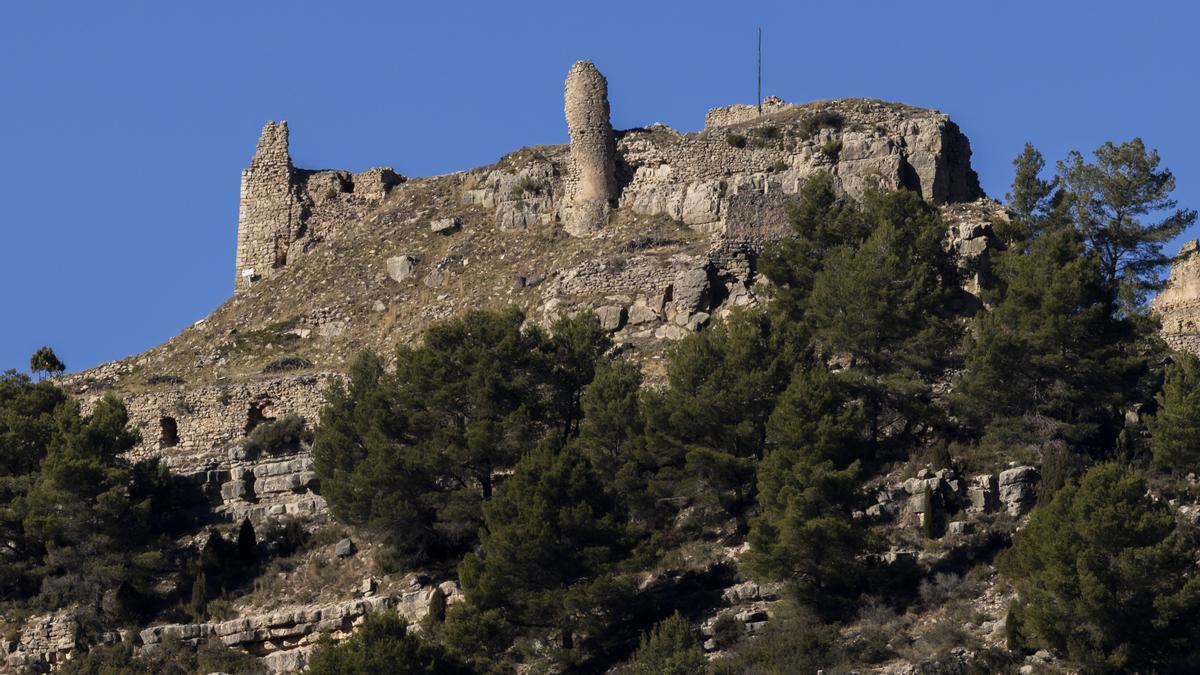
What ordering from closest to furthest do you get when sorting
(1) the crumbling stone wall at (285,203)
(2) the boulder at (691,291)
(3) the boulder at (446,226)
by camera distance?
(2) the boulder at (691,291) < (3) the boulder at (446,226) < (1) the crumbling stone wall at (285,203)

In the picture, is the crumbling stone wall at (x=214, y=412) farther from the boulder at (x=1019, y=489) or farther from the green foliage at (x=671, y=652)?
the boulder at (x=1019, y=489)

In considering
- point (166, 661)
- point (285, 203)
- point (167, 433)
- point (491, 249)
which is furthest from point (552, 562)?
point (285, 203)

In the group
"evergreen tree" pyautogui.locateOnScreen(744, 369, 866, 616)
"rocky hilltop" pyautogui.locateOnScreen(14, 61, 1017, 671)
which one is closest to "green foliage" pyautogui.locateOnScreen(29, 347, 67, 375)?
"rocky hilltop" pyautogui.locateOnScreen(14, 61, 1017, 671)

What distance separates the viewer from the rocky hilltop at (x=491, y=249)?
68812 millimetres

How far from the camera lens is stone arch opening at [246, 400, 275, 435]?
7000 centimetres

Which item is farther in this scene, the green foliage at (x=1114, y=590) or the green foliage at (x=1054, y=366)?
the green foliage at (x=1054, y=366)

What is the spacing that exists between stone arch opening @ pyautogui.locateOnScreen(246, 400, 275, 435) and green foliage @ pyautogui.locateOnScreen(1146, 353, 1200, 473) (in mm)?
20729

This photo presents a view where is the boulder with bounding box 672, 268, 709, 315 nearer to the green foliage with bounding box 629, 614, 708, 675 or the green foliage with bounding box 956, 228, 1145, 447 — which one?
the green foliage with bounding box 956, 228, 1145, 447

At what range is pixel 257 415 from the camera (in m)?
70.2

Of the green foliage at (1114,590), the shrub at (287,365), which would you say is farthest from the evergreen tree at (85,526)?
the green foliage at (1114,590)

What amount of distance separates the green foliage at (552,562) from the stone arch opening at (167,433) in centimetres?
1337

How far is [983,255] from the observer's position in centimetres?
6844

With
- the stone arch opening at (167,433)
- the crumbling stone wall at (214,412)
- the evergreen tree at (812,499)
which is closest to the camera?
the evergreen tree at (812,499)

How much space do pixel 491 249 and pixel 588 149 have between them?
3389mm
